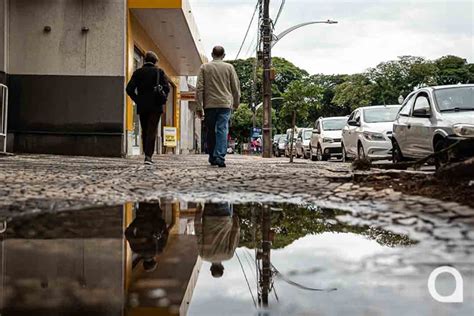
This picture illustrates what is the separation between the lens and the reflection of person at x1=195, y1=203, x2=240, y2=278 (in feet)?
9.96

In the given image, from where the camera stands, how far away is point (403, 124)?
406 inches

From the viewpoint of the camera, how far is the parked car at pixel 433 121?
832 centimetres

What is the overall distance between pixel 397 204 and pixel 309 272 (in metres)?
2.08

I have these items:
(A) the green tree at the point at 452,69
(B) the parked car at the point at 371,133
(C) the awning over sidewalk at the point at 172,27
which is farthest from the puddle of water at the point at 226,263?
(A) the green tree at the point at 452,69

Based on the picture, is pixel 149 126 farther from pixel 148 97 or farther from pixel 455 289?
pixel 455 289

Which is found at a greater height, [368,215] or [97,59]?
[97,59]

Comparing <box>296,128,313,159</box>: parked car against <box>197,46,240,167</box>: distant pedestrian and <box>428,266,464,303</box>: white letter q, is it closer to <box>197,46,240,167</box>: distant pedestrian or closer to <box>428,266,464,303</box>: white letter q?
<box>197,46,240,167</box>: distant pedestrian

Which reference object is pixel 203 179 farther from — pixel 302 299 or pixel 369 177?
pixel 302 299

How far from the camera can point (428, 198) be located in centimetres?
475

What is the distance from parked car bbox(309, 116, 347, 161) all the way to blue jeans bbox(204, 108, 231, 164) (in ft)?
38.8

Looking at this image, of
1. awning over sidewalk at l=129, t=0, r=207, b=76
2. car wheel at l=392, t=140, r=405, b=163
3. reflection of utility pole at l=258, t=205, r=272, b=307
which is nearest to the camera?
reflection of utility pole at l=258, t=205, r=272, b=307

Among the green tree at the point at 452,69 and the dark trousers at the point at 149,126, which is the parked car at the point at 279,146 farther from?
the dark trousers at the point at 149,126

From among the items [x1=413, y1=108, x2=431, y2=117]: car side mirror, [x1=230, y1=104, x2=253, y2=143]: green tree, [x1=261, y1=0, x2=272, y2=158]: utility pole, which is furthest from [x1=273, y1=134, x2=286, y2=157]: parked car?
[x1=413, y1=108, x2=431, y2=117]: car side mirror

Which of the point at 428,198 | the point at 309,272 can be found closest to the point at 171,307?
the point at 309,272
